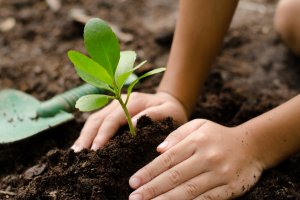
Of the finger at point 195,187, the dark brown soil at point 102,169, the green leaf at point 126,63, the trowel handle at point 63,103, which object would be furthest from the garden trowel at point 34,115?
the finger at point 195,187

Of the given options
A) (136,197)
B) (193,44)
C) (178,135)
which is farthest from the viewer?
(193,44)

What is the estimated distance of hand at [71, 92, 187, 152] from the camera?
132 centimetres

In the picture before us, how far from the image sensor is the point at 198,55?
1.52 m

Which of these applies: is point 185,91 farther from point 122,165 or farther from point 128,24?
point 128,24

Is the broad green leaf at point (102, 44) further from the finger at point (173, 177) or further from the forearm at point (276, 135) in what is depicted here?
the forearm at point (276, 135)

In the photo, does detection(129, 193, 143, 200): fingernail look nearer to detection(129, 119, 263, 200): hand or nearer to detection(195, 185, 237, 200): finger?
detection(129, 119, 263, 200): hand

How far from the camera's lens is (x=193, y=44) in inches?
59.5

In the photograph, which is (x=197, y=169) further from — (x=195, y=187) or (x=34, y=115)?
(x=34, y=115)

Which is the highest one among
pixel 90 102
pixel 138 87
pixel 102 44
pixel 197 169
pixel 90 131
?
pixel 102 44

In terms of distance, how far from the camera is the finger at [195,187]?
114 centimetres

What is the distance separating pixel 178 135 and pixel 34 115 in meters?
0.58

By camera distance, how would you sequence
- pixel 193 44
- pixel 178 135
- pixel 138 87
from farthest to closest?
pixel 138 87 < pixel 193 44 < pixel 178 135

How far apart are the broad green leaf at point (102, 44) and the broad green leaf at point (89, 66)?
0.10 feet


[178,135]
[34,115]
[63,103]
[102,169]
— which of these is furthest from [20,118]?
[178,135]
